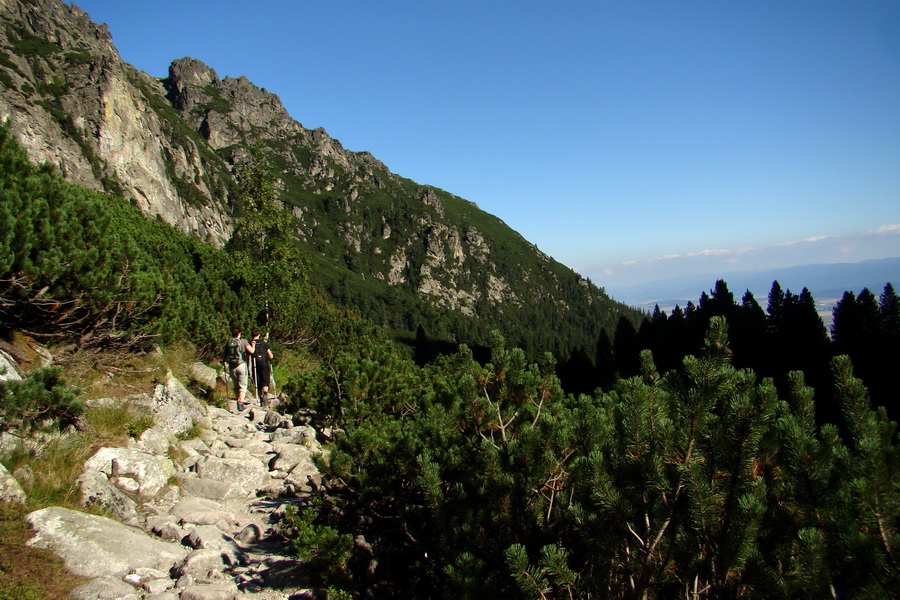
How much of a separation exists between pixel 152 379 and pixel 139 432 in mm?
2209

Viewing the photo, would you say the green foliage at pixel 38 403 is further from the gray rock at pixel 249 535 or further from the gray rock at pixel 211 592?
the gray rock at pixel 211 592

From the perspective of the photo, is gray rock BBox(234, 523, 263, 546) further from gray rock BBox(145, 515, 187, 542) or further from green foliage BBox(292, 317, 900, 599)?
green foliage BBox(292, 317, 900, 599)

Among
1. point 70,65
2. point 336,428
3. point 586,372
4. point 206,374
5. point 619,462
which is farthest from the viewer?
point 70,65

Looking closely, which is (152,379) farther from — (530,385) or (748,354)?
(748,354)

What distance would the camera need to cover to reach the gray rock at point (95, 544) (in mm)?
4316

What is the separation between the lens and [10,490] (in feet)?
15.5

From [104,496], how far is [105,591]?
2.11m

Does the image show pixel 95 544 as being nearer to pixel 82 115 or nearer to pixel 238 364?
pixel 238 364

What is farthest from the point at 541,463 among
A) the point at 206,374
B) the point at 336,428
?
the point at 206,374

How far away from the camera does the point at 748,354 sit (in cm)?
4712

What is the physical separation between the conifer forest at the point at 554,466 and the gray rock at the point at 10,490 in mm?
2787

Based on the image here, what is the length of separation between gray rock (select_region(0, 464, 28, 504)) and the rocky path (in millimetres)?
326

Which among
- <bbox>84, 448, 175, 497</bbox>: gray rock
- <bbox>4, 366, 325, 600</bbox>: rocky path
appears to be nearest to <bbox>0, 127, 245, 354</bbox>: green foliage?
<bbox>4, 366, 325, 600</bbox>: rocky path

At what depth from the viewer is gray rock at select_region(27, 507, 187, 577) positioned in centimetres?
432
